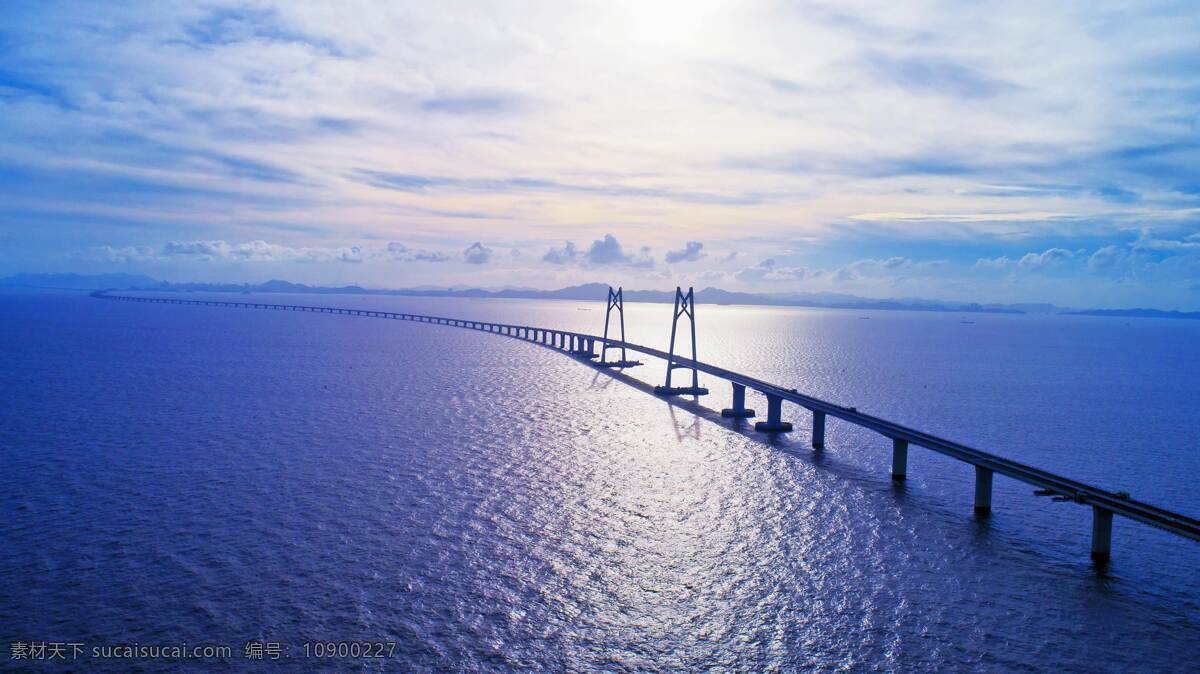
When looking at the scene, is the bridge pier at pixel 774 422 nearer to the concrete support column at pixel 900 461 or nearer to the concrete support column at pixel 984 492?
the concrete support column at pixel 900 461

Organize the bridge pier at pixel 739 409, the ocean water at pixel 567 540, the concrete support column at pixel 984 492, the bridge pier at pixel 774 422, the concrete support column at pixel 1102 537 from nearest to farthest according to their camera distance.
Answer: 1. the ocean water at pixel 567 540
2. the concrete support column at pixel 1102 537
3. the concrete support column at pixel 984 492
4. the bridge pier at pixel 774 422
5. the bridge pier at pixel 739 409

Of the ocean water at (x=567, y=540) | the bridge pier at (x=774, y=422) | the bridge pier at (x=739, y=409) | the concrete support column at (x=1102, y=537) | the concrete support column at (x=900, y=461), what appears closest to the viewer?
the ocean water at (x=567, y=540)

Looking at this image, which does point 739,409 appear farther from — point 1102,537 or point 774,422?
point 1102,537

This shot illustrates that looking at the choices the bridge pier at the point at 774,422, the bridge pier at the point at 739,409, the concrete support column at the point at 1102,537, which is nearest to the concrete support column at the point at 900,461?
the concrete support column at the point at 1102,537

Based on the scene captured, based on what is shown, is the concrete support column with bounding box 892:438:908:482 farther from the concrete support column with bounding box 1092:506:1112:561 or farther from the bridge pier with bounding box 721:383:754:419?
the bridge pier with bounding box 721:383:754:419

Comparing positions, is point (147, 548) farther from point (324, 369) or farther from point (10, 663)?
point (324, 369)

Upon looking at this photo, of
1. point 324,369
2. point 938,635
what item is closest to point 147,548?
point 938,635
